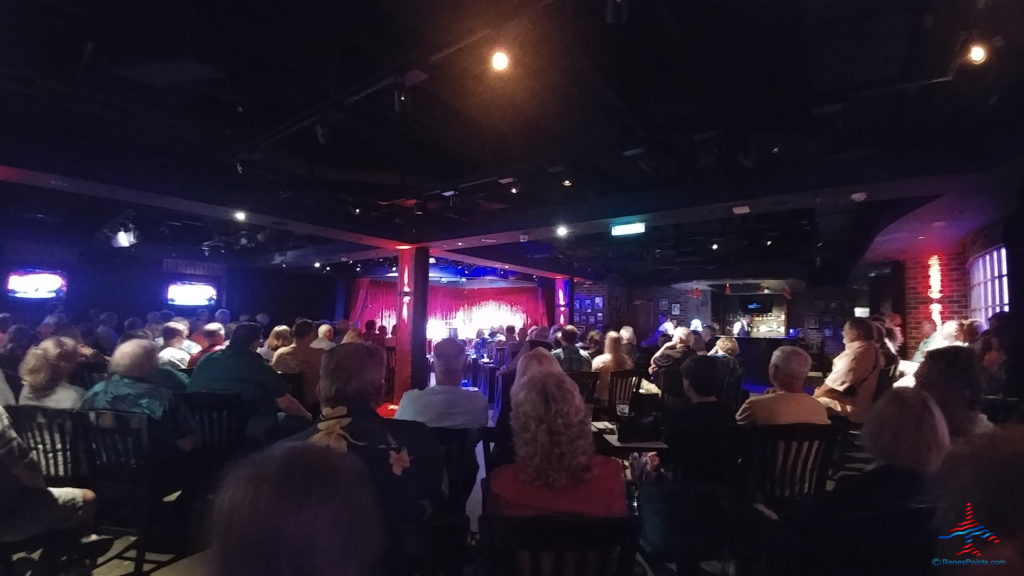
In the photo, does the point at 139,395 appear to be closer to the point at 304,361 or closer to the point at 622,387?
the point at 304,361

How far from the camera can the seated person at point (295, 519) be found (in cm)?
77

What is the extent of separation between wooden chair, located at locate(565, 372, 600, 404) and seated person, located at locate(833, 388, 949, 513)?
10.0 ft

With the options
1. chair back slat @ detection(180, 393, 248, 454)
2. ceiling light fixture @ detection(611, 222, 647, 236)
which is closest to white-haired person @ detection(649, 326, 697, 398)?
ceiling light fixture @ detection(611, 222, 647, 236)

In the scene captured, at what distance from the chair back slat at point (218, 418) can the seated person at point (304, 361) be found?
1.29 metres

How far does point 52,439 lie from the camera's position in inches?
105

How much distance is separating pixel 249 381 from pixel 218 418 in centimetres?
35

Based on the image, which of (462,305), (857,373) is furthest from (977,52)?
(462,305)

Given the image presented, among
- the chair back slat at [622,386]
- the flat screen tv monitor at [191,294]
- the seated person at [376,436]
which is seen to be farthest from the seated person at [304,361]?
the flat screen tv monitor at [191,294]

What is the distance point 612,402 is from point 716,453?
2.85 m

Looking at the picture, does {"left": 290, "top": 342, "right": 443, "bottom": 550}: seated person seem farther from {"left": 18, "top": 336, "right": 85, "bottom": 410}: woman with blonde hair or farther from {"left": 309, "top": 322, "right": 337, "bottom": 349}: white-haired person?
{"left": 309, "top": 322, "right": 337, "bottom": 349}: white-haired person

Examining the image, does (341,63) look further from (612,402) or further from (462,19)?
(612,402)

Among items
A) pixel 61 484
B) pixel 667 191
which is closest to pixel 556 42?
pixel 667 191

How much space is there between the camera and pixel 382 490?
75.9 inches

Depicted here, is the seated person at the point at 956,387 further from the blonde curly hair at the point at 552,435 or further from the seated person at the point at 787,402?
the blonde curly hair at the point at 552,435
